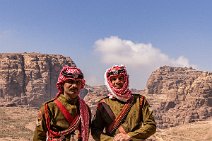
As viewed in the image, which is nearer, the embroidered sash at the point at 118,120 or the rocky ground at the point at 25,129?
the embroidered sash at the point at 118,120

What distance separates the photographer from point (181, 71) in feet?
395

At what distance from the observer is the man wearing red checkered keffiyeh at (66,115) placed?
4.45 m

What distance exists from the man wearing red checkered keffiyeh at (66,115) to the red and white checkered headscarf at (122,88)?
1.49ft

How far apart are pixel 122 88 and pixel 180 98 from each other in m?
93.3

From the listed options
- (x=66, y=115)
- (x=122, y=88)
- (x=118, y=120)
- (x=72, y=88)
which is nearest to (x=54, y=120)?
(x=66, y=115)

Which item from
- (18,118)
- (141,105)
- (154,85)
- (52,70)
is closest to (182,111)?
(154,85)

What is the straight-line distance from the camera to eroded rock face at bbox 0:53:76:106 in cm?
9350

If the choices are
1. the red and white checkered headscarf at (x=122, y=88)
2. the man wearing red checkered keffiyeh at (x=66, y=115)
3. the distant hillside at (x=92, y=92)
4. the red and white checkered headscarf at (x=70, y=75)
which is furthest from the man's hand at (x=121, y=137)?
the distant hillside at (x=92, y=92)

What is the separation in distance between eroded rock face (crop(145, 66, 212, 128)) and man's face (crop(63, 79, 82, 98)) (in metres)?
77.2

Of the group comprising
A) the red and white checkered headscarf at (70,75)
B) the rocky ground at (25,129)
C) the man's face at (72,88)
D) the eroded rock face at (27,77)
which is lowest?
the rocky ground at (25,129)

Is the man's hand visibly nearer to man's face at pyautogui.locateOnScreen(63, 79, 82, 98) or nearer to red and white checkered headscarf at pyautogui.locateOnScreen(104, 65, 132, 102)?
red and white checkered headscarf at pyautogui.locateOnScreen(104, 65, 132, 102)

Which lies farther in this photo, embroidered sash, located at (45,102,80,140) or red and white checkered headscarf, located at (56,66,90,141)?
red and white checkered headscarf, located at (56,66,90,141)

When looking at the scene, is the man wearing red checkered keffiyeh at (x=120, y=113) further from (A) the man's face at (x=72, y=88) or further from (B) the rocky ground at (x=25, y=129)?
(B) the rocky ground at (x=25, y=129)

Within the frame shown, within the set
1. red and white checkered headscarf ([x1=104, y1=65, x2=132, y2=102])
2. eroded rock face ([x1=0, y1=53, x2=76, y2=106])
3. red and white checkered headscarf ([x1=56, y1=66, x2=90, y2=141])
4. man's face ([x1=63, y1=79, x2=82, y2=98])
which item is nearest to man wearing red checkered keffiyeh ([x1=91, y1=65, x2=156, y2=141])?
red and white checkered headscarf ([x1=104, y1=65, x2=132, y2=102])
